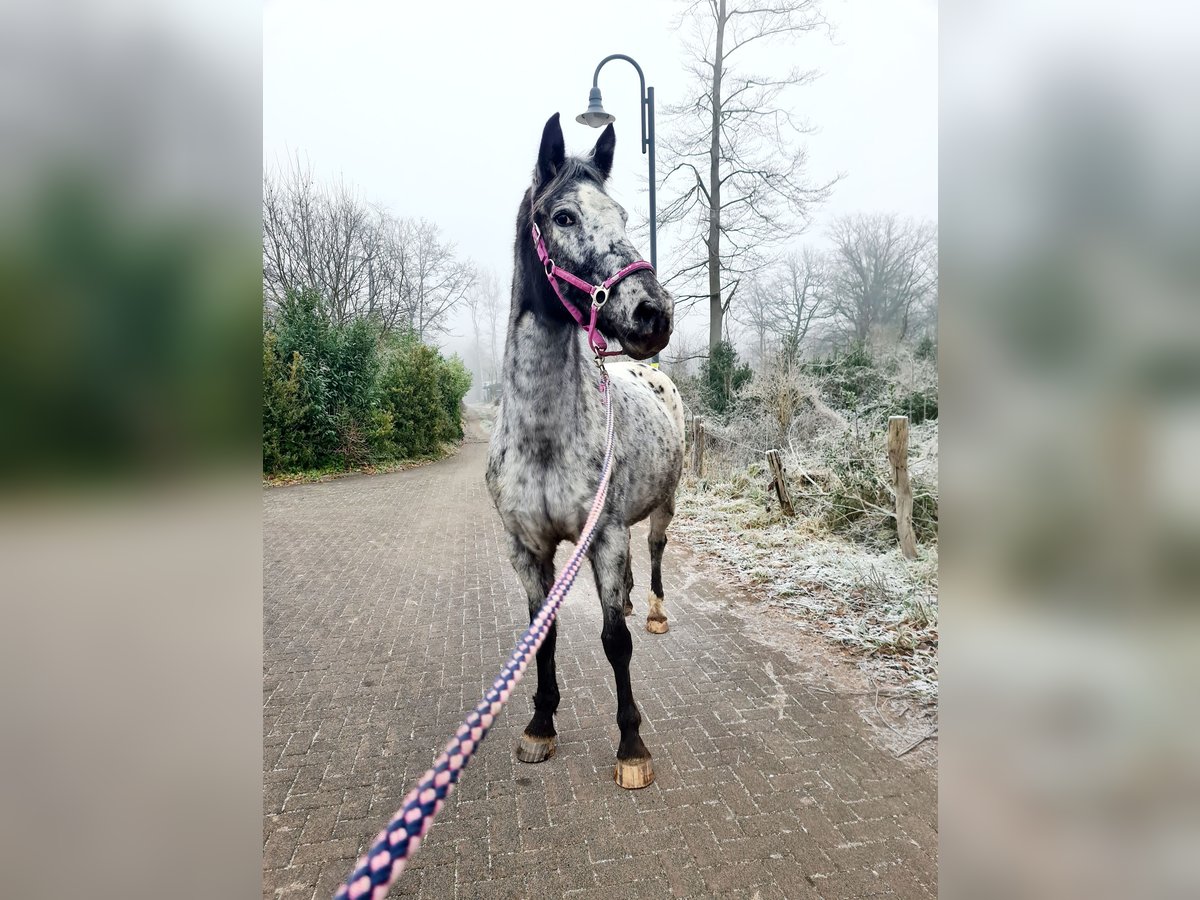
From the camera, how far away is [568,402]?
8.82ft

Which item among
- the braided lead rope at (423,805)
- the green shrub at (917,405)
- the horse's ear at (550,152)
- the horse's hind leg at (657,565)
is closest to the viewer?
the braided lead rope at (423,805)

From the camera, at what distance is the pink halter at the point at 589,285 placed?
2211mm

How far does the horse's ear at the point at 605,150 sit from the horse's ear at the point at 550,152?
29cm

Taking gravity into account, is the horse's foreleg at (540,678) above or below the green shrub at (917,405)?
below

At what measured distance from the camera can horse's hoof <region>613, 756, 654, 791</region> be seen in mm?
2564

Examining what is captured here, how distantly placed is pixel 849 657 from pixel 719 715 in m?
1.24

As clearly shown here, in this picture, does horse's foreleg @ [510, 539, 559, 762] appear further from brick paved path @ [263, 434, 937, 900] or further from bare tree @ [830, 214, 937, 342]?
bare tree @ [830, 214, 937, 342]

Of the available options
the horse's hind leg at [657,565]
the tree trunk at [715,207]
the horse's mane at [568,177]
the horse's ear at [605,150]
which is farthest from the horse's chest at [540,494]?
the tree trunk at [715,207]
